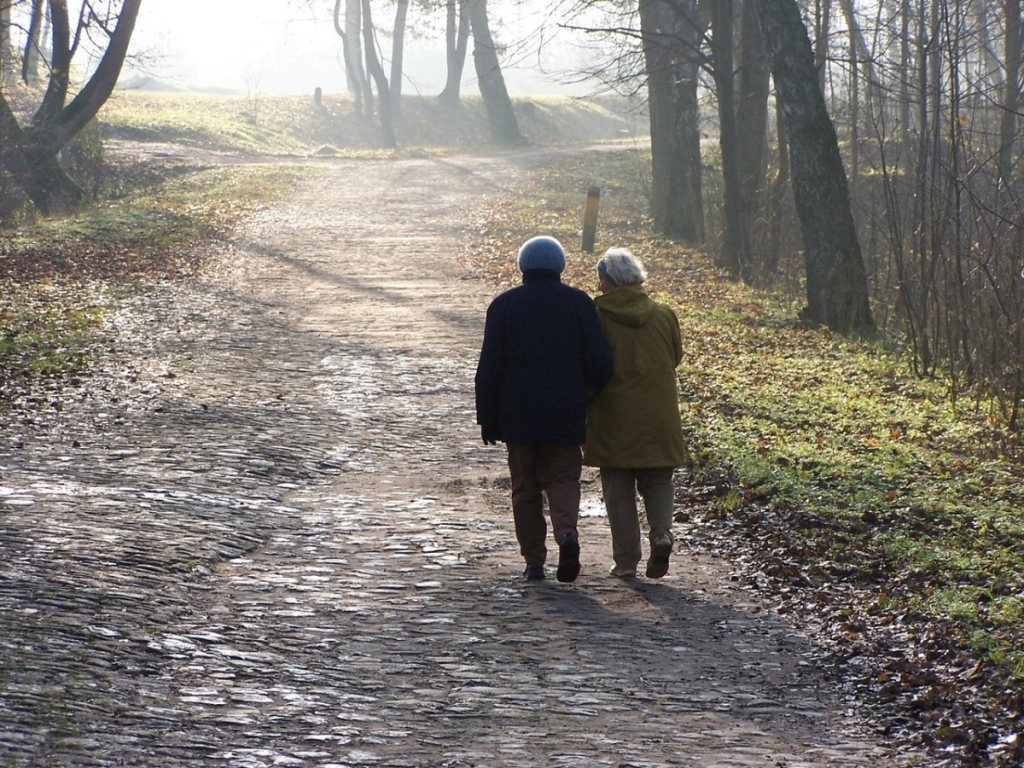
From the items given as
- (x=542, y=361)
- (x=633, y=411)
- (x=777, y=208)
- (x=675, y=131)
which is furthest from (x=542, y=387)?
(x=675, y=131)

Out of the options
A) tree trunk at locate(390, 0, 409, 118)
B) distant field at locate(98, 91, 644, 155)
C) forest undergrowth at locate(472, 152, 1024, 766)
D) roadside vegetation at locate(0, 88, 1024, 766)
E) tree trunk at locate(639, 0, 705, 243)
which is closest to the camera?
forest undergrowth at locate(472, 152, 1024, 766)

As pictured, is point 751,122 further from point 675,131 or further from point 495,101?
point 495,101

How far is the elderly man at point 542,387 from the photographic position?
21.8ft

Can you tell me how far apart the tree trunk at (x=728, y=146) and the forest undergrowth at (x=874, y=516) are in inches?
194

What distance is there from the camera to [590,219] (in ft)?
72.1

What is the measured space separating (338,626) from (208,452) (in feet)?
12.3

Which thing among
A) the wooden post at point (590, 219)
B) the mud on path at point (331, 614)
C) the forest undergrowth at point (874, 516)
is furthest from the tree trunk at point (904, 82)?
the mud on path at point (331, 614)

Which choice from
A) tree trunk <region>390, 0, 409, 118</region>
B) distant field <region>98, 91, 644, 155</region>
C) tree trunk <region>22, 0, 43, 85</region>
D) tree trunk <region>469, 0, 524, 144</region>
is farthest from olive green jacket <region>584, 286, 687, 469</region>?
tree trunk <region>390, 0, 409, 118</region>

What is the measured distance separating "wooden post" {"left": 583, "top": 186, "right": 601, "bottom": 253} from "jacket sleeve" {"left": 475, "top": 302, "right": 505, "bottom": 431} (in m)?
15.2

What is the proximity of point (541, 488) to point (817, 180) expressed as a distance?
9.33m

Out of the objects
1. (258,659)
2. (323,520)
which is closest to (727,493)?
(323,520)

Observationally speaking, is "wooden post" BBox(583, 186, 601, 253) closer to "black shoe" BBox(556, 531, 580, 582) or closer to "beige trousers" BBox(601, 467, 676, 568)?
"beige trousers" BBox(601, 467, 676, 568)

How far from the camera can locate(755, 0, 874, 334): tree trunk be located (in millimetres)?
14695

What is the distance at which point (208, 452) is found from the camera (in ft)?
30.4
